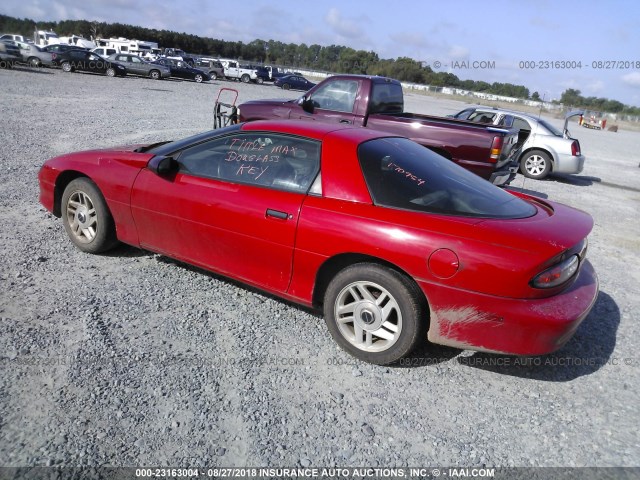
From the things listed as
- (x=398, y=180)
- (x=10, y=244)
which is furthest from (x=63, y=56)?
(x=398, y=180)

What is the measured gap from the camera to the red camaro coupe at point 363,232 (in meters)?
2.81

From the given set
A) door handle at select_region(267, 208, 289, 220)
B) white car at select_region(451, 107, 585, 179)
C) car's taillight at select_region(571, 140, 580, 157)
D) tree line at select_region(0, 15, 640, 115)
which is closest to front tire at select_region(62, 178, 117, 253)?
door handle at select_region(267, 208, 289, 220)

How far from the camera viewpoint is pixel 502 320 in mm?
2789

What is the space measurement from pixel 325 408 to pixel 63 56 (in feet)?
107

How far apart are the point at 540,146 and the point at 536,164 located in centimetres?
41

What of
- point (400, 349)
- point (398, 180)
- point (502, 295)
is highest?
point (398, 180)

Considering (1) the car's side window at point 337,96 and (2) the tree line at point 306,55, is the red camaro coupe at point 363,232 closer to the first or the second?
(1) the car's side window at point 337,96

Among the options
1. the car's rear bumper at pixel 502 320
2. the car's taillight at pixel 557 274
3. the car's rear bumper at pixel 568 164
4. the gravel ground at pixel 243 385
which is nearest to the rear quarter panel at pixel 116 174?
the gravel ground at pixel 243 385

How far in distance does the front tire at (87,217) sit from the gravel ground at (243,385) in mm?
153

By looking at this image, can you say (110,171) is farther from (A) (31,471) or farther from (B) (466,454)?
(B) (466,454)

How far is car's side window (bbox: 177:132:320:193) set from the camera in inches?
136

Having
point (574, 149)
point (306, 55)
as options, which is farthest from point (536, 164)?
point (306, 55)

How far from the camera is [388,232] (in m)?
2.98

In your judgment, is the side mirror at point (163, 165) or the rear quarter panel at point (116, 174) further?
the rear quarter panel at point (116, 174)
